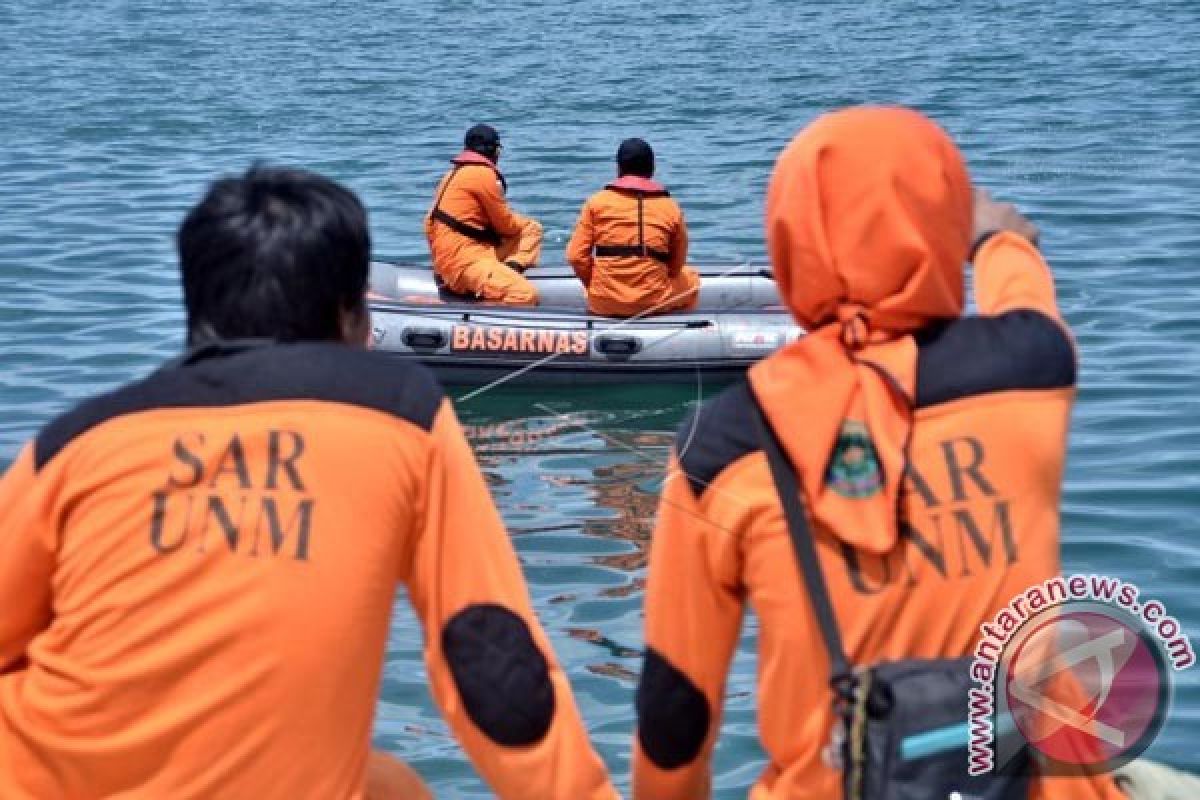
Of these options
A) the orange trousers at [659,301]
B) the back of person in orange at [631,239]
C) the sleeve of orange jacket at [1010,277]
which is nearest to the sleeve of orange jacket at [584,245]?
the back of person in orange at [631,239]

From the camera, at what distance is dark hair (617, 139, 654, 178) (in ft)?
35.3

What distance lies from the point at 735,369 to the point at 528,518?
2.23 metres

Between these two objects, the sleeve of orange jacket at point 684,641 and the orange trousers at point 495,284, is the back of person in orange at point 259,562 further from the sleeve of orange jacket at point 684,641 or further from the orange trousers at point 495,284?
the orange trousers at point 495,284

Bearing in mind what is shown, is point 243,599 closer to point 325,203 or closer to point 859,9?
point 325,203

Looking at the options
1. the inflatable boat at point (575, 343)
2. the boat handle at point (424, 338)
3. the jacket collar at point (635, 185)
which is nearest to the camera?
the inflatable boat at point (575, 343)

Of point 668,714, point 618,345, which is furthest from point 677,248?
point 668,714

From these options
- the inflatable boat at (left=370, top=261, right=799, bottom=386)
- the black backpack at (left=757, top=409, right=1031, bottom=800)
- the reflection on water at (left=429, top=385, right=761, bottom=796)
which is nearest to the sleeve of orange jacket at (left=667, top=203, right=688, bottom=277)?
the inflatable boat at (left=370, top=261, right=799, bottom=386)

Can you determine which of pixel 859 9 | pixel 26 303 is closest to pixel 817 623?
pixel 26 303

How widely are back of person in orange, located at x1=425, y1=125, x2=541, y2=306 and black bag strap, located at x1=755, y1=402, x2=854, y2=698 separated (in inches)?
356

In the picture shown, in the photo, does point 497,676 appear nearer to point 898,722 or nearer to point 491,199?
point 898,722

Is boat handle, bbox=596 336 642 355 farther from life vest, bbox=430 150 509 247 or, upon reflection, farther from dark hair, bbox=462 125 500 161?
dark hair, bbox=462 125 500 161

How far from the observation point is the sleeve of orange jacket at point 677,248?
10984mm

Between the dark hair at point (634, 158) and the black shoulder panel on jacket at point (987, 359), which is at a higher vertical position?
the black shoulder panel on jacket at point (987, 359)

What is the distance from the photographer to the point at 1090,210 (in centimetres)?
1475
